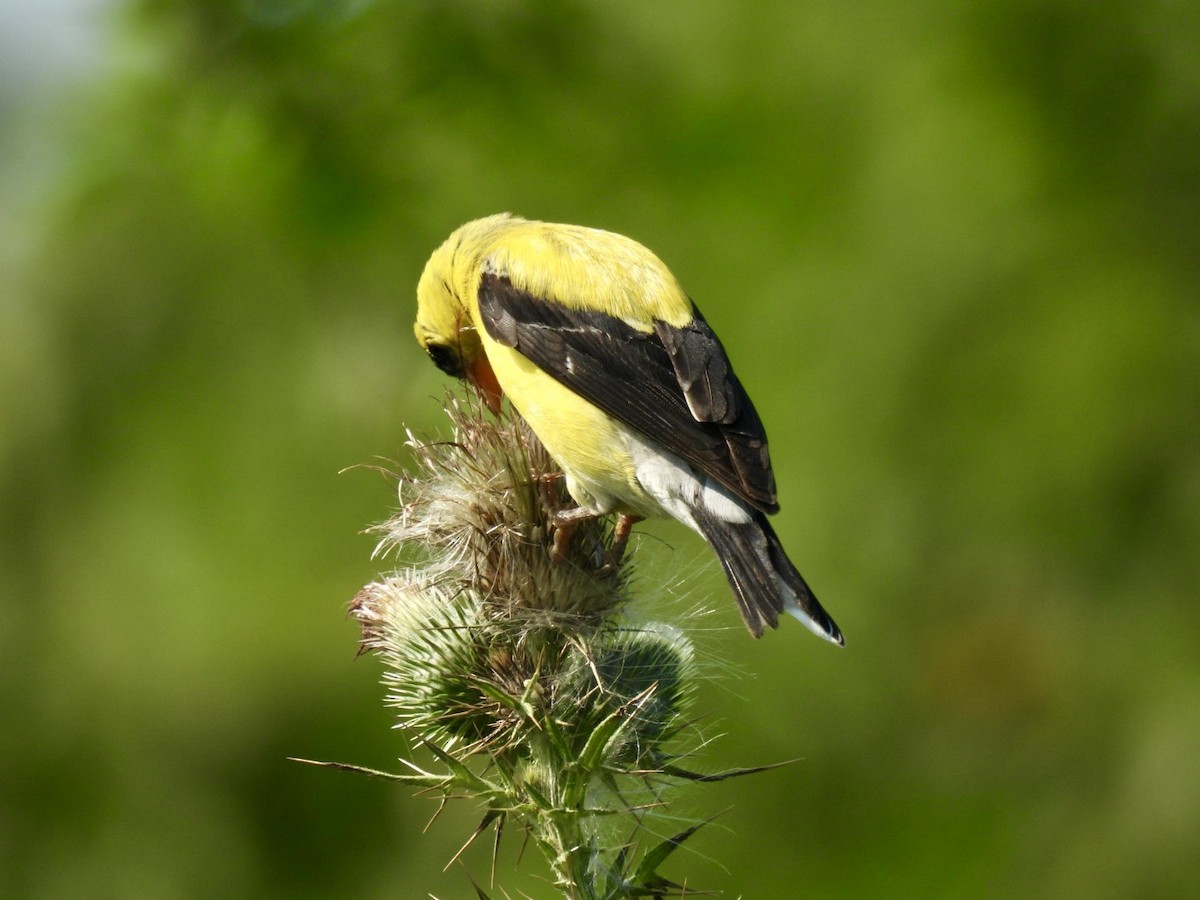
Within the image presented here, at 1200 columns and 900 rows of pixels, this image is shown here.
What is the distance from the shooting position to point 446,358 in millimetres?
3885

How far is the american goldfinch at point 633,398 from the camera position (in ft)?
9.92

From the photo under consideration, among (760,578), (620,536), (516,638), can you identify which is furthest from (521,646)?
(760,578)

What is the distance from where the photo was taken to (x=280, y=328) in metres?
Answer: 7.07

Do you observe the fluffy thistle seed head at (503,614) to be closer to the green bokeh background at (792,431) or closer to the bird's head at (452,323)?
the bird's head at (452,323)

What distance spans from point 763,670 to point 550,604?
3.16m

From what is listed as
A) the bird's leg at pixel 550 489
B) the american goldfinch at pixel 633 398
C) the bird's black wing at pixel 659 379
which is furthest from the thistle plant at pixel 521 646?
the bird's black wing at pixel 659 379

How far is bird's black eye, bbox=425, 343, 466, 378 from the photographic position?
385 cm

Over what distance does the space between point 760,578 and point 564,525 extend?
1.77ft

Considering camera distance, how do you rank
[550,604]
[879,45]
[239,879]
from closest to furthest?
[550,604] < [239,879] < [879,45]

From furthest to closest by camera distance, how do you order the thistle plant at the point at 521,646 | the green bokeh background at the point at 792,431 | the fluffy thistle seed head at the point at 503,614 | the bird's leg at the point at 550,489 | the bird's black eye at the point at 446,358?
the green bokeh background at the point at 792,431 → the bird's black eye at the point at 446,358 → the bird's leg at the point at 550,489 → the fluffy thistle seed head at the point at 503,614 → the thistle plant at the point at 521,646

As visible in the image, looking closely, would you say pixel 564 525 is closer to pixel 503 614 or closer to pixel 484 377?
pixel 503 614

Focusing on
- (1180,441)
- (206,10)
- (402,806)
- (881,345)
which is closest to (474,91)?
(206,10)

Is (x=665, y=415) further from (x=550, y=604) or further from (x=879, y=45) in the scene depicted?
(x=879, y=45)

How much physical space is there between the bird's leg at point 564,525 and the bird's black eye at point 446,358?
0.88 m
